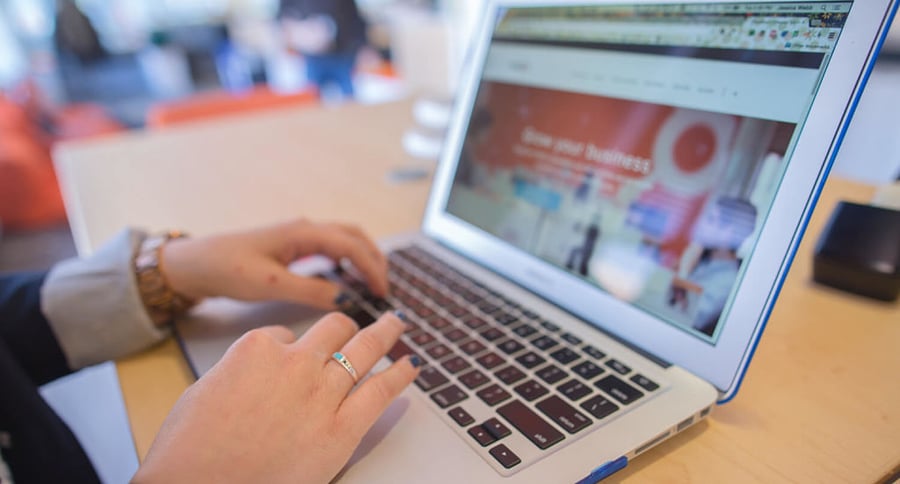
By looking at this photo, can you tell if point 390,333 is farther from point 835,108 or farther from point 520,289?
point 835,108

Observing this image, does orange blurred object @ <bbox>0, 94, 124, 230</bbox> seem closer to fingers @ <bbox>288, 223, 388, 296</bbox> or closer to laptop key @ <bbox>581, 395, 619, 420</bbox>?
fingers @ <bbox>288, 223, 388, 296</bbox>

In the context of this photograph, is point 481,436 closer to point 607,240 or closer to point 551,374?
point 551,374

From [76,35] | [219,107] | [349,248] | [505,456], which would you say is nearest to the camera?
[505,456]

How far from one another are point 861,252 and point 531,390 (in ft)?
1.33

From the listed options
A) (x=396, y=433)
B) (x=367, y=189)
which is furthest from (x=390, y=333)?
(x=367, y=189)

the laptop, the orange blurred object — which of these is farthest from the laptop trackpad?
the orange blurred object

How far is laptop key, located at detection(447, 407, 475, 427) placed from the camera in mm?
367

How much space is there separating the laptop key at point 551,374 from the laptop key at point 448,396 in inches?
2.5

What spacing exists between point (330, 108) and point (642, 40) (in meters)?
1.11

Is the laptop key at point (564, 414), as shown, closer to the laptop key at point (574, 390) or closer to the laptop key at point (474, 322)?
the laptop key at point (574, 390)

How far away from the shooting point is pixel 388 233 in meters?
0.75

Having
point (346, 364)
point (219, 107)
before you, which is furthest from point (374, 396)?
point (219, 107)

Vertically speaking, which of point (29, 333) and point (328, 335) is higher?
point (328, 335)

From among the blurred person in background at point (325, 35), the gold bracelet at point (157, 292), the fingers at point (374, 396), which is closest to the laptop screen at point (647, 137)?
the fingers at point (374, 396)
